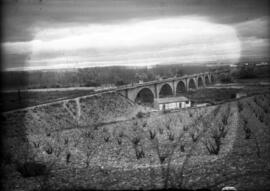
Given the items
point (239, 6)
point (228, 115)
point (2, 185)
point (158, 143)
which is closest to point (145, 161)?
point (158, 143)

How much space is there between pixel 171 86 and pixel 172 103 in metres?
0.37

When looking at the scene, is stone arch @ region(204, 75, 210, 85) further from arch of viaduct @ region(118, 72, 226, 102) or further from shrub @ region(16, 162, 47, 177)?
shrub @ region(16, 162, 47, 177)

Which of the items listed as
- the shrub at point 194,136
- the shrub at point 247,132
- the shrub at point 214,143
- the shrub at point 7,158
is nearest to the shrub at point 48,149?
the shrub at point 7,158

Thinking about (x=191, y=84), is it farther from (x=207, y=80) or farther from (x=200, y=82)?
(x=207, y=80)

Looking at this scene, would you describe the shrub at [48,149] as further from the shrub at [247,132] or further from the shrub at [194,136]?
the shrub at [247,132]

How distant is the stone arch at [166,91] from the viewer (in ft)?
13.0

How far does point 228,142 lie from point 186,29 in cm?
218

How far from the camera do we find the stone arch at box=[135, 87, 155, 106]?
13.0 feet

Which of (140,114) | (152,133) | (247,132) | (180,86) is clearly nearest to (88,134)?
(140,114)

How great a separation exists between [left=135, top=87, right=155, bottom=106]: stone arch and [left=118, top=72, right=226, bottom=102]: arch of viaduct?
2 centimetres

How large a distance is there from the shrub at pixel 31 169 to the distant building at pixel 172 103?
2.29 m

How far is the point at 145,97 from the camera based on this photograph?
4.03 meters

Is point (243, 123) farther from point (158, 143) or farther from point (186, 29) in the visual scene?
point (186, 29)

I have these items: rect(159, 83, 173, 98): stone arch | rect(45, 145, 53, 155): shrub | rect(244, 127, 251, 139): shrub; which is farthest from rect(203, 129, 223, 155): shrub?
rect(45, 145, 53, 155): shrub
